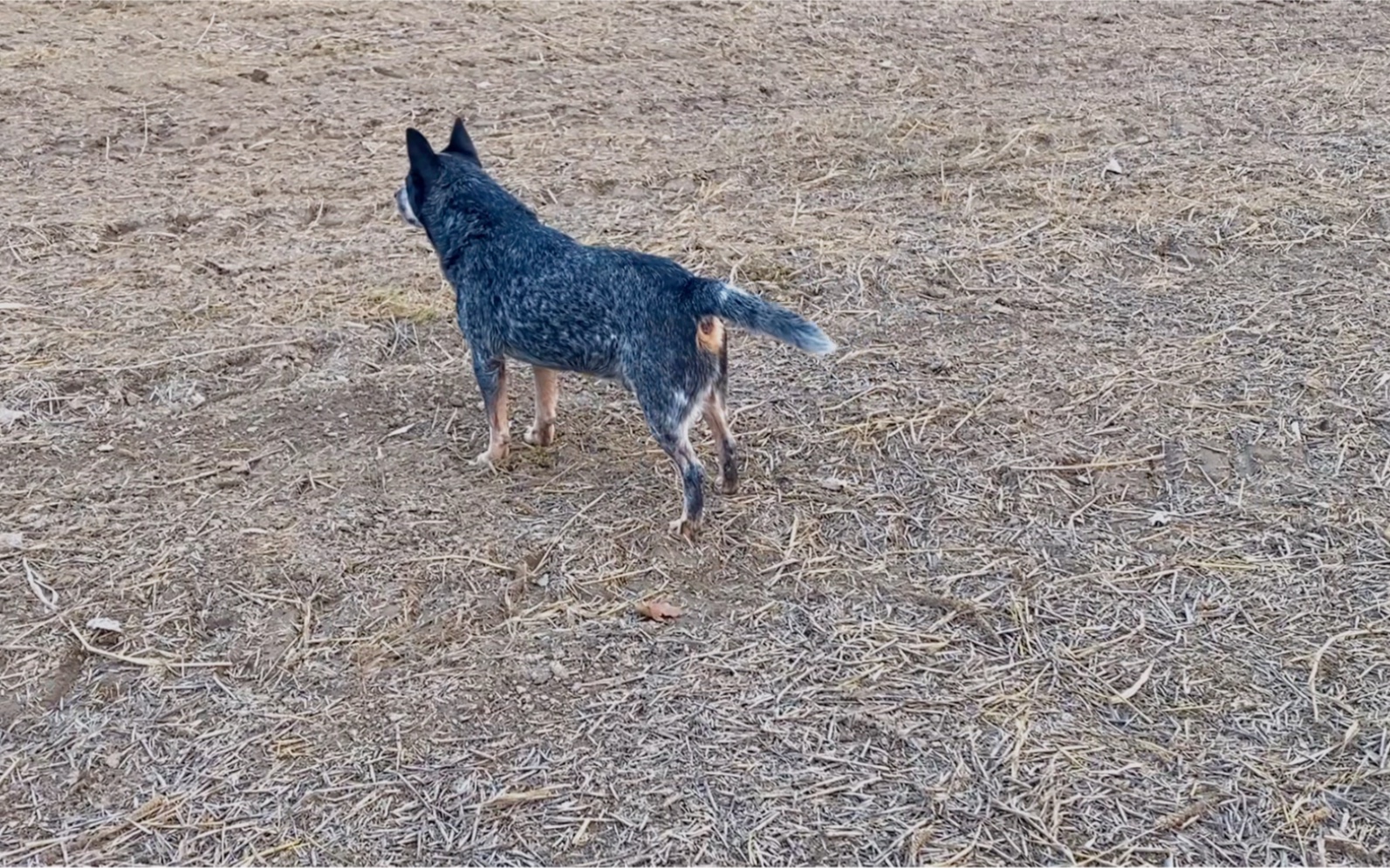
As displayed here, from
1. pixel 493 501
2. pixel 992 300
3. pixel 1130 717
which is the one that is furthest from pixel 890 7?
pixel 1130 717

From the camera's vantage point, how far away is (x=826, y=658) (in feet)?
11.3

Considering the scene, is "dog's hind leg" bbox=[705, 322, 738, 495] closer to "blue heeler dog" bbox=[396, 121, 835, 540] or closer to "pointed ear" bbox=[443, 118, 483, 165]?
"blue heeler dog" bbox=[396, 121, 835, 540]

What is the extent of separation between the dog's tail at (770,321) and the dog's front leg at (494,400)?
967 millimetres

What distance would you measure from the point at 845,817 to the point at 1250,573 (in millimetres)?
1664

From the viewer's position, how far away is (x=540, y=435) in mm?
4465

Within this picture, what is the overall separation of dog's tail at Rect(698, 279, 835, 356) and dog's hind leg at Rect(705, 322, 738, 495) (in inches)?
8.0

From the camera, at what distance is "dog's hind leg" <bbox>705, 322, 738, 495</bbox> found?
3.96 metres

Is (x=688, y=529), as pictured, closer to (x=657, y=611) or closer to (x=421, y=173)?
(x=657, y=611)

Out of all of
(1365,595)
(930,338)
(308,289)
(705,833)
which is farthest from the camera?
(308,289)

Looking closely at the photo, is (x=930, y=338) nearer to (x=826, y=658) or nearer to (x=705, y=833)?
(x=826, y=658)

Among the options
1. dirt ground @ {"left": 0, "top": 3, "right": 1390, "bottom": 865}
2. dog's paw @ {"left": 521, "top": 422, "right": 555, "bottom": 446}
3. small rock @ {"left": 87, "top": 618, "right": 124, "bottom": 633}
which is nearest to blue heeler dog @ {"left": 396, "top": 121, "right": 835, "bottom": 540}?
dog's paw @ {"left": 521, "top": 422, "right": 555, "bottom": 446}

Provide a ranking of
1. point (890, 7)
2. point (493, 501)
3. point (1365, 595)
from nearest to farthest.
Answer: point (1365, 595) → point (493, 501) → point (890, 7)

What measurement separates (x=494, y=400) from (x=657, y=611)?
112cm

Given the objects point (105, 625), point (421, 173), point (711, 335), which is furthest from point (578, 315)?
point (105, 625)
